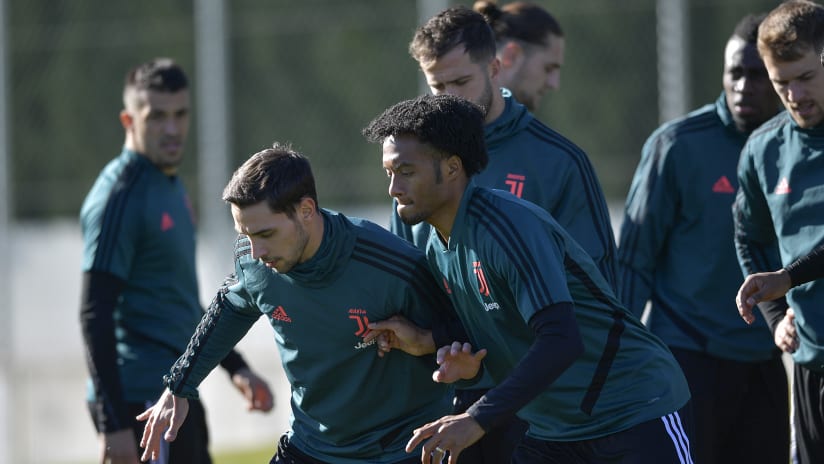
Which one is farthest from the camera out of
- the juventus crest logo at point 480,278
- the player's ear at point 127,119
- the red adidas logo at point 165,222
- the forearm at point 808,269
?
the player's ear at point 127,119

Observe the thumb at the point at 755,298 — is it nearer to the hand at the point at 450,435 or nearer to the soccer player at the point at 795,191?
the soccer player at the point at 795,191

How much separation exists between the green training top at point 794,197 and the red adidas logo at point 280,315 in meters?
1.90

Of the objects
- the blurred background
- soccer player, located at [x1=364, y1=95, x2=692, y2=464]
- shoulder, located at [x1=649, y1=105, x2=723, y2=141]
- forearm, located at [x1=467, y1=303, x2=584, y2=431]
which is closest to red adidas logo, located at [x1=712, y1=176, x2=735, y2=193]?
shoulder, located at [x1=649, y1=105, x2=723, y2=141]

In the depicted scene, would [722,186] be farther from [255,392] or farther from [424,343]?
[255,392]

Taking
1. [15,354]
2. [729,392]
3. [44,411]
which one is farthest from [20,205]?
[729,392]

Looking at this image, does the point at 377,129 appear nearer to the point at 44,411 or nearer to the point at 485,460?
the point at 485,460

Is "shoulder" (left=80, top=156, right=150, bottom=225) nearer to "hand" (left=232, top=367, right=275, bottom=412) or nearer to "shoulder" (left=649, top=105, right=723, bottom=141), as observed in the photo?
"hand" (left=232, top=367, right=275, bottom=412)

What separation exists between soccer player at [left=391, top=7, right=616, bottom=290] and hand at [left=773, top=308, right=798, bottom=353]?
2.19ft

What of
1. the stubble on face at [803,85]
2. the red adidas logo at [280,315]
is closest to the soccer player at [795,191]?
the stubble on face at [803,85]

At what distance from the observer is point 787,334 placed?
16.0 ft

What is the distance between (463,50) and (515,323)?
Answer: 4.83 feet

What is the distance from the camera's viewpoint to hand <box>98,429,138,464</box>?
18.2ft

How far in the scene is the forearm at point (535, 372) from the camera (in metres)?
3.62

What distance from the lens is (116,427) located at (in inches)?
219
